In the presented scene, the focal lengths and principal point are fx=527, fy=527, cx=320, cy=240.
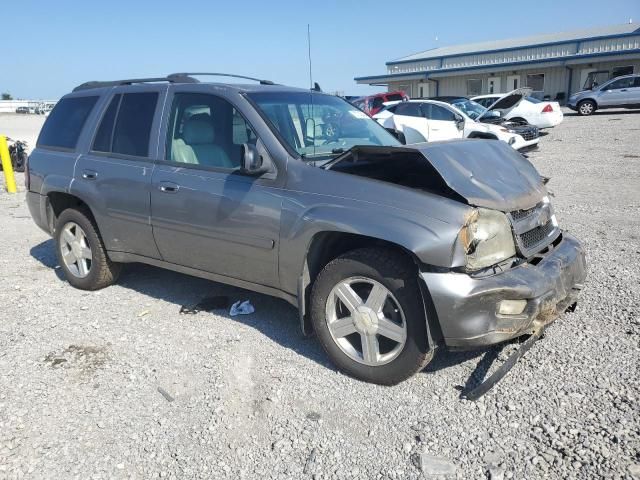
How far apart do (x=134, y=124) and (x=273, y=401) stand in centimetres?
271

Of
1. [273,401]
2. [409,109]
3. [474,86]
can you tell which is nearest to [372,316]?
[273,401]

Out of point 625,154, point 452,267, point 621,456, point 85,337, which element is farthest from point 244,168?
point 625,154

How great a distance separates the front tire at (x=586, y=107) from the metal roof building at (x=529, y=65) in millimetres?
5430

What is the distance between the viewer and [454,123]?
13.9 metres

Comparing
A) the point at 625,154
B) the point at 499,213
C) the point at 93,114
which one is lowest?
the point at 625,154

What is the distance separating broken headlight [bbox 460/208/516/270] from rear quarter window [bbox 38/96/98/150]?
12.3 feet

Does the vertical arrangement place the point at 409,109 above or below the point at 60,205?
below

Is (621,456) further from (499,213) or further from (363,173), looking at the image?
(363,173)

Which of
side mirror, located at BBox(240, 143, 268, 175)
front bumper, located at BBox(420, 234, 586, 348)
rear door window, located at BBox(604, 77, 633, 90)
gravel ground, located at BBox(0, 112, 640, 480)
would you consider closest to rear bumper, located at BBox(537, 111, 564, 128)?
rear door window, located at BBox(604, 77, 633, 90)

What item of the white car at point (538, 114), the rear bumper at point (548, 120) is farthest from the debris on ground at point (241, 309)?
the rear bumper at point (548, 120)

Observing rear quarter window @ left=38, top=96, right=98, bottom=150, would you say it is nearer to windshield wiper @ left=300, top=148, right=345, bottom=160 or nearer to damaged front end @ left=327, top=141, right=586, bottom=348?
windshield wiper @ left=300, top=148, right=345, bottom=160

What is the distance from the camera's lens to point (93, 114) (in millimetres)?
4898

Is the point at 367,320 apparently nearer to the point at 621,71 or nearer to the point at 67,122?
the point at 67,122

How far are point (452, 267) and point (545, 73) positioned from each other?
126 ft
